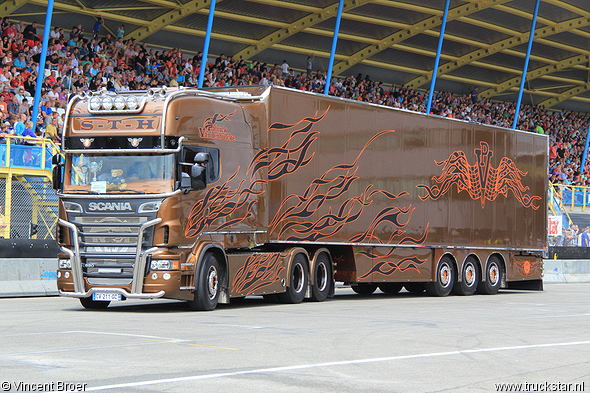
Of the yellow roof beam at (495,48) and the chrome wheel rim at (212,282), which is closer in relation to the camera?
the chrome wheel rim at (212,282)

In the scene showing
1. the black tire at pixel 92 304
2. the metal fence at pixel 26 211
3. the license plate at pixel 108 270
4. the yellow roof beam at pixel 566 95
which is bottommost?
the black tire at pixel 92 304

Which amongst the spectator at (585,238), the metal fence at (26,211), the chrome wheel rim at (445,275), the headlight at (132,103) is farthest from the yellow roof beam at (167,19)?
the headlight at (132,103)

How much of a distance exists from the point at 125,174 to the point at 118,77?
16778mm

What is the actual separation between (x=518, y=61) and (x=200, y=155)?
41.6 metres

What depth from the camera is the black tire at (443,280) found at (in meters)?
21.3

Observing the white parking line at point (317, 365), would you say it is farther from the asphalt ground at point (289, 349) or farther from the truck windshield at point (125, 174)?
the truck windshield at point (125, 174)

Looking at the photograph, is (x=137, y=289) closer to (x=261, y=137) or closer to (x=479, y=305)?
(x=261, y=137)

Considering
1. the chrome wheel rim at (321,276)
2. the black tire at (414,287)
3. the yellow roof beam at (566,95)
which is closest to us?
the chrome wheel rim at (321,276)

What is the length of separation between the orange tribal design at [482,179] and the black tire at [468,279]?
1.57m

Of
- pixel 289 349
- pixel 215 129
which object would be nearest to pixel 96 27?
pixel 215 129

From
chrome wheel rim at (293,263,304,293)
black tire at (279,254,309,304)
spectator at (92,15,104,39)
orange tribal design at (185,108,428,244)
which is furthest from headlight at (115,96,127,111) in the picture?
spectator at (92,15,104,39)

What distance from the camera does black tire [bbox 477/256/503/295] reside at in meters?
23.0

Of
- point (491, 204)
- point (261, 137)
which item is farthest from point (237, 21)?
point (261, 137)

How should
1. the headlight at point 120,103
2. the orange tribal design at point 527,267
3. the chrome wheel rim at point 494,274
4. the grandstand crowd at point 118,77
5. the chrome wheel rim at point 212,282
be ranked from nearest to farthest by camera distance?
the headlight at point 120,103, the chrome wheel rim at point 212,282, the chrome wheel rim at point 494,274, the orange tribal design at point 527,267, the grandstand crowd at point 118,77
